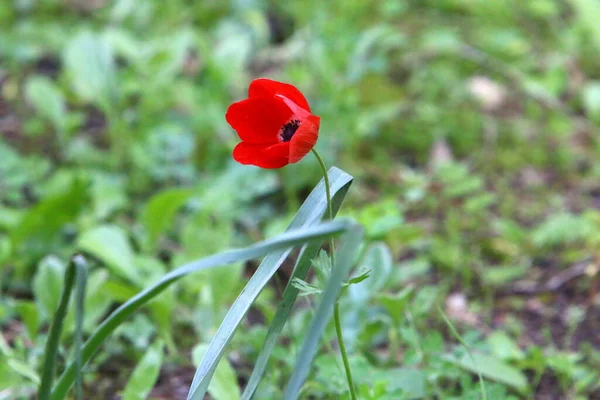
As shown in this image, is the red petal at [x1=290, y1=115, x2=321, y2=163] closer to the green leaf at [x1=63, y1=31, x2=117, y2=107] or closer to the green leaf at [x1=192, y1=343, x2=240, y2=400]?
the green leaf at [x1=192, y1=343, x2=240, y2=400]

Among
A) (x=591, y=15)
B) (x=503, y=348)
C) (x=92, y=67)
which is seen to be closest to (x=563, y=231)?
(x=503, y=348)

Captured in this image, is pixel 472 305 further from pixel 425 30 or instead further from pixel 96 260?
pixel 425 30

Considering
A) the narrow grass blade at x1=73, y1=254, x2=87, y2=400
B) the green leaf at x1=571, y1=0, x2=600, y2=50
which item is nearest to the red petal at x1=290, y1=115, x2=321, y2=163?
the narrow grass blade at x1=73, y1=254, x2=87, y2=400

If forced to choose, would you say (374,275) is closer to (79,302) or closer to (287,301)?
(287,301)

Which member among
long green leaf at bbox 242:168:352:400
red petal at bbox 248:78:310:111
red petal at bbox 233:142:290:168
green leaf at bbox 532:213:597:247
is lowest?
green leaf at bbox 532:213:597:247

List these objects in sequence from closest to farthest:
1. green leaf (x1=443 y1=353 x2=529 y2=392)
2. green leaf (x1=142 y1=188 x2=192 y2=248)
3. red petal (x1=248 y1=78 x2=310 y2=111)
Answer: red petal (x1=248 y1=78 x2=310 y2=111) → green leaf (x1=443 y1=353 x2=529 y2=392) → green leaf (x1=142 y1=188 x2=192 y2=248)

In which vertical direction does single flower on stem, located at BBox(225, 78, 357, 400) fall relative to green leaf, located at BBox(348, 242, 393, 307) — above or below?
above

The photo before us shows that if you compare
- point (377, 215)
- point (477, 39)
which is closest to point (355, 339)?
point (377, 215)
